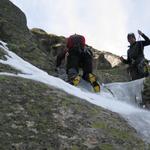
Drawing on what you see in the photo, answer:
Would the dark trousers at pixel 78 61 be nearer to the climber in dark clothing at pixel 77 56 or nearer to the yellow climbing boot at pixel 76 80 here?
the climber in dark clothing at pixel 77 56

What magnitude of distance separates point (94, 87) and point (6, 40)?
460 cm

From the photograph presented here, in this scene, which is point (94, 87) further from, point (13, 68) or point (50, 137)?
point (50, 137)

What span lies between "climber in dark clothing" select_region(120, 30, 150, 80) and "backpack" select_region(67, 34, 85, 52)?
2.77 meters

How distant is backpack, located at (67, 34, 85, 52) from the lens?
56.2 feet

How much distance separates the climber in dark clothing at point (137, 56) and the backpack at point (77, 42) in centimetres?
277

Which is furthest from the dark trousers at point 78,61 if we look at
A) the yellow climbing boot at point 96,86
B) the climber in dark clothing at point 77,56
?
the yellow climbing boot at point 96,86

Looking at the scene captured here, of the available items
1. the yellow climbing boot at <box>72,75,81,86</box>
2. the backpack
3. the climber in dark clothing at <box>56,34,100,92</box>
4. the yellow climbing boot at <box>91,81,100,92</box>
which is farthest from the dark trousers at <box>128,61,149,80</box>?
the yellow climbing boot at <box>72,75,81,86</box>

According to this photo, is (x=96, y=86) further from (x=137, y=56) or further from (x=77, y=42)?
(x=137, y=56)

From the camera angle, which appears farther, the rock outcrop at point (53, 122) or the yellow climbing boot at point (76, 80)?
the yellow climbing boot at point (76, 80)

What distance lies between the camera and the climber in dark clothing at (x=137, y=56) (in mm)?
19109

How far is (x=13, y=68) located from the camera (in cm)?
1291

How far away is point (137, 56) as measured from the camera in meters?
19.3

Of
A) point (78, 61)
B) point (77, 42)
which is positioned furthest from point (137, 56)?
point (77, 42)

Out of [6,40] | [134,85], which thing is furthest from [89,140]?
[6,40]
